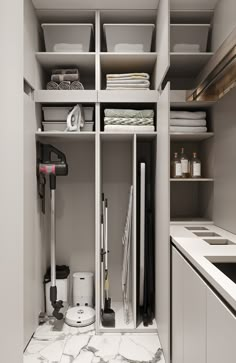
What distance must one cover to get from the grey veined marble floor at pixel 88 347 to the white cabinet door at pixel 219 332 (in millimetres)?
1112

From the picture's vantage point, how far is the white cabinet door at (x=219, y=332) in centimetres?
94

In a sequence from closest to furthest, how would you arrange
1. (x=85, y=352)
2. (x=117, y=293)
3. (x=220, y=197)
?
(x=85, y=352) → (x=220, y=197) → (x=117, y=293)

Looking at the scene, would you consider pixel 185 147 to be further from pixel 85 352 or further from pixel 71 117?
pixel 85 352

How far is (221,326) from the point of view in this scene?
104 cm

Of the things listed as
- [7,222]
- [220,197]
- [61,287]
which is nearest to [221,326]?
[7,222]

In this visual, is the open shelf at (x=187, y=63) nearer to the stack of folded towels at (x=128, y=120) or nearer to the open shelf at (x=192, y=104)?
the open shelf at (x=192, y=104)

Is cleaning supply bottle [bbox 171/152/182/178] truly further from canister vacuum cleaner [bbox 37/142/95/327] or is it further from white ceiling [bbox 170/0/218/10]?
white ceiling [bbox 170/0/218/10]

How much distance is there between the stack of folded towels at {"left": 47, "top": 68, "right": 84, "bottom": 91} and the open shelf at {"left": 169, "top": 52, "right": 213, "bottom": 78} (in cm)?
81

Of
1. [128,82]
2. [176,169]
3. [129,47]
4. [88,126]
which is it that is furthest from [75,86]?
[176,169]

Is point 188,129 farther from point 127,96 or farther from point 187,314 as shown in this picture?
point 187,314

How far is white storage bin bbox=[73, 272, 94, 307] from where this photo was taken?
2773 mm

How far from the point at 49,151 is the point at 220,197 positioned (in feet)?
4.80

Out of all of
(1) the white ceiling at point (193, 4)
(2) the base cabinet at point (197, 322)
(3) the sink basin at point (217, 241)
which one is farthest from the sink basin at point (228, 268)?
(1) the white ceiling at point (193, 4)

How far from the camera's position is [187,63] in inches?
100
